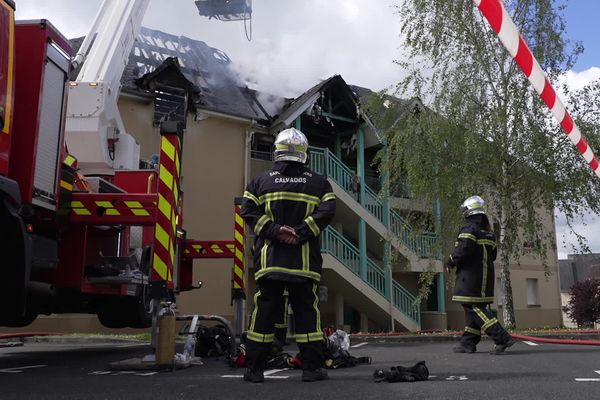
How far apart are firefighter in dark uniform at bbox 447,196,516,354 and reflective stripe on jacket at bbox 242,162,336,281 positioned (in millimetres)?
2659

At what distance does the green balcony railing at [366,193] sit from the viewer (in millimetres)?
16172

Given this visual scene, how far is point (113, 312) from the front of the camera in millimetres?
7137

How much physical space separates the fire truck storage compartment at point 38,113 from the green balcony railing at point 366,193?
11.3m

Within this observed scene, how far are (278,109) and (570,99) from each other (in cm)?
834

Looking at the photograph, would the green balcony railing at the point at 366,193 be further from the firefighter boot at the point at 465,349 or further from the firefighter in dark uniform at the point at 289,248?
the firefighter in dark uniform at the point at 289,248

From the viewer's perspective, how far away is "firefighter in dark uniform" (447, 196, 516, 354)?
248 inches

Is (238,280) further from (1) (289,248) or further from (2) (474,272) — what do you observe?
(1) (289,248)

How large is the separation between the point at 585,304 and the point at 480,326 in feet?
58.2

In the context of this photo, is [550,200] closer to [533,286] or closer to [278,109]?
[278,109]

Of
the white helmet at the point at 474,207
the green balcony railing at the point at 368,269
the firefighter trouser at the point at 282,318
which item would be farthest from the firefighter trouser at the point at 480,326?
the green balcony railing at the point at 368,269

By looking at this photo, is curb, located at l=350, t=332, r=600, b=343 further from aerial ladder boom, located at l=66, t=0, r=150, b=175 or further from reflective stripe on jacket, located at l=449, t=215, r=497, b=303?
aerial ladder boom, located at l=66, t=0, r=150, b=175

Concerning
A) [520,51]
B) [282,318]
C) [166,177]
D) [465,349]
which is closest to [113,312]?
[166,177]

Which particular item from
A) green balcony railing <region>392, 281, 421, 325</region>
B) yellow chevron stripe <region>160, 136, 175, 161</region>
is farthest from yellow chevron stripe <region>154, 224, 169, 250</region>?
green balcony railing <region>392, 281, 421, 325</region>

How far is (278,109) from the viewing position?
17859mm
